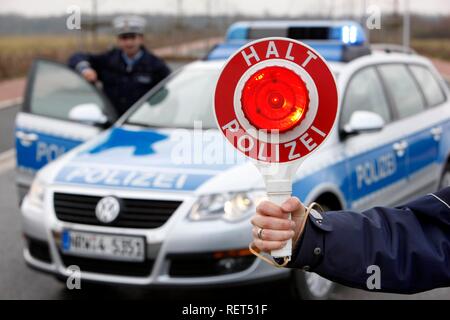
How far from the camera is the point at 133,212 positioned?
3738 mm

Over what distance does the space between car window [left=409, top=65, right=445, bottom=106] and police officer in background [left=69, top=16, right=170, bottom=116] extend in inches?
82.0

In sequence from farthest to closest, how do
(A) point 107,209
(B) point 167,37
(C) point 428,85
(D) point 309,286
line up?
(B) point 167,37, (C) point 428,85, (D) point 309,286, (A) point 107,209

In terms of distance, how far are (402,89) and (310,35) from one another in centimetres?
79

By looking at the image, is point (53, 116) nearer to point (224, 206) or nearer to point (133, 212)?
point (133, 212)

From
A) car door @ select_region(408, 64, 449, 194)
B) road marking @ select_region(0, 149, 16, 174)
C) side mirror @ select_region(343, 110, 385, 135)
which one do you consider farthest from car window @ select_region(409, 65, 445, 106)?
road marking @ select_region(0, 149, 16, 174)

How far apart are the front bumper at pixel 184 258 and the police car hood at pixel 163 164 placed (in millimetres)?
100

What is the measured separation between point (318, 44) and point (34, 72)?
2.07 m

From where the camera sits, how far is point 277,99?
4.95 feet

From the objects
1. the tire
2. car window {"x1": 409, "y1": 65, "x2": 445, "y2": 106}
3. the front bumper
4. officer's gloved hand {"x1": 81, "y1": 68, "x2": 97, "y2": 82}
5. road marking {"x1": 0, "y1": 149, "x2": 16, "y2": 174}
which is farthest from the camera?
road marking {"x1": 0, "y1": 149, "x2": 16, "y2": 174}

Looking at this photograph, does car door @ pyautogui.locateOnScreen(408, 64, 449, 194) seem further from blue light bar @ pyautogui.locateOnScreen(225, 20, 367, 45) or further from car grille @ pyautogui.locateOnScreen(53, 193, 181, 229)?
car grille @ pyautogui.locateOnScreen(53, 193, 181, 229)

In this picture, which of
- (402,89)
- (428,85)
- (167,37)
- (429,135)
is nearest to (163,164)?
(402,89)

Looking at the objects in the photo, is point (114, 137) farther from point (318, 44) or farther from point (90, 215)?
point (318, 44)

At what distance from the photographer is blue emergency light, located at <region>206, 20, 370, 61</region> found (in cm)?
503
